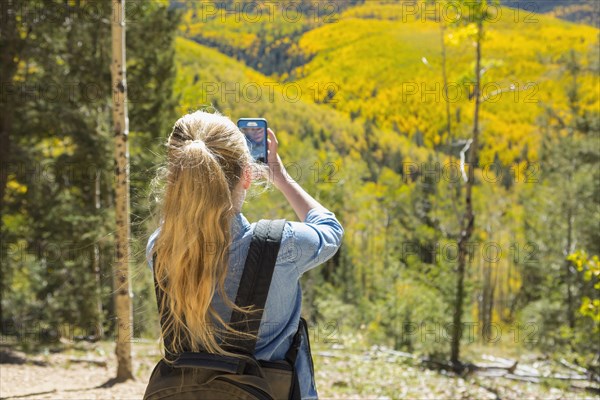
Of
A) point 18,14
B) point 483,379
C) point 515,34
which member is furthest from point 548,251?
point 515,34

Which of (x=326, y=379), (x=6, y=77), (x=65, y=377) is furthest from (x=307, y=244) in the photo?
(x=6, y=77)

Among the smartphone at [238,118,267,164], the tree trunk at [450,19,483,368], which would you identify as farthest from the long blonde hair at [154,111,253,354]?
the tree trunk at [450,19,483,368]

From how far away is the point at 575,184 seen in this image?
22.4 meters

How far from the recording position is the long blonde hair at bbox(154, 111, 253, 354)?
1.73 m

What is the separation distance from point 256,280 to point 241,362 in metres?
0.25

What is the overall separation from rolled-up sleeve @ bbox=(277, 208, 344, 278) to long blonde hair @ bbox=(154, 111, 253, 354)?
18 cm

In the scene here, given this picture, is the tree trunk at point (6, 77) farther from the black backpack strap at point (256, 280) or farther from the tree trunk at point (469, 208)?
the black backpack strap at point (256, 280)

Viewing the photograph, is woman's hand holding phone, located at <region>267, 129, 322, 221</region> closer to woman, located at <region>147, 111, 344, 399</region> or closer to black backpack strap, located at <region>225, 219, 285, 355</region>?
woman, located at <region>147, 111, 344, 399</region>

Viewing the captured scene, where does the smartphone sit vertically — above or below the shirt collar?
above

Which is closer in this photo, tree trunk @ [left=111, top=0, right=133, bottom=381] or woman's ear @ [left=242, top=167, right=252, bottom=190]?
woman's ear @ [left=242, top=167, right=252, bottom=190]

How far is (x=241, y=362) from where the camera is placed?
1739mm

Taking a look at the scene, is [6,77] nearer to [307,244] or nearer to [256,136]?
[256,136]

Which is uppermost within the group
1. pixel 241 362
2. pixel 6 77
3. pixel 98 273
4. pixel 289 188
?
pixel 6 77

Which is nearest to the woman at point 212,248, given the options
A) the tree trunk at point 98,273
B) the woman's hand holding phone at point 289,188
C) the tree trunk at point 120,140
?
the woman's hand holding phone at point 289,188
